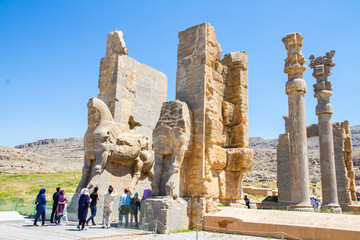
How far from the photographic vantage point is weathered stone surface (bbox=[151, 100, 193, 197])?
6.86 metres

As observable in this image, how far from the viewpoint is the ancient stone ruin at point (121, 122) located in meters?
9.20

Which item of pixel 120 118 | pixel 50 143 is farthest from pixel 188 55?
pixel 50 143

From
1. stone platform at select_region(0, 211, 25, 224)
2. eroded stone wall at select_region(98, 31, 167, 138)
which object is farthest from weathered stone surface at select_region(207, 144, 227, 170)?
stone platform at select_region(0, 211, 25, 224)

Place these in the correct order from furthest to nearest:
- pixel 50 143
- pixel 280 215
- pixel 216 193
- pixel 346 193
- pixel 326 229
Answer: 1. pixel 50 143
2. pixel 346 193
3. pixel 216 193
4. pixel 280 215
5. pixel 326 229

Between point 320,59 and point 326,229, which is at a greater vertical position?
point 320,59

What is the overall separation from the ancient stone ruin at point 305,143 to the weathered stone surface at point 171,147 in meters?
3.92

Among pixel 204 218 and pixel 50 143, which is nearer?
pixel 204 218

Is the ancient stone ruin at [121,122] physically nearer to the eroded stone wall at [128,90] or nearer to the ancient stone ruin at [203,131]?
the eroded stone wall at [128,90]

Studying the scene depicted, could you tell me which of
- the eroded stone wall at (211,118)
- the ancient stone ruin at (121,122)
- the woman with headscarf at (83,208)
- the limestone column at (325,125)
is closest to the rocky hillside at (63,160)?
the limestone column at (325,125)

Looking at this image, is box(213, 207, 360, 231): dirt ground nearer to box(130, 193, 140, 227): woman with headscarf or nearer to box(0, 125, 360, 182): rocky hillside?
box(130, 193, 140, 227): woman with headscarf

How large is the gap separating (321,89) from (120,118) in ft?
25.6

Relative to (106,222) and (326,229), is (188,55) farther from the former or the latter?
(326,229)

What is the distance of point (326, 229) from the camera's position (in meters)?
5.44

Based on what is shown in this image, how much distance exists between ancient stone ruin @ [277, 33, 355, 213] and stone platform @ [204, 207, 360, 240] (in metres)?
2.75
